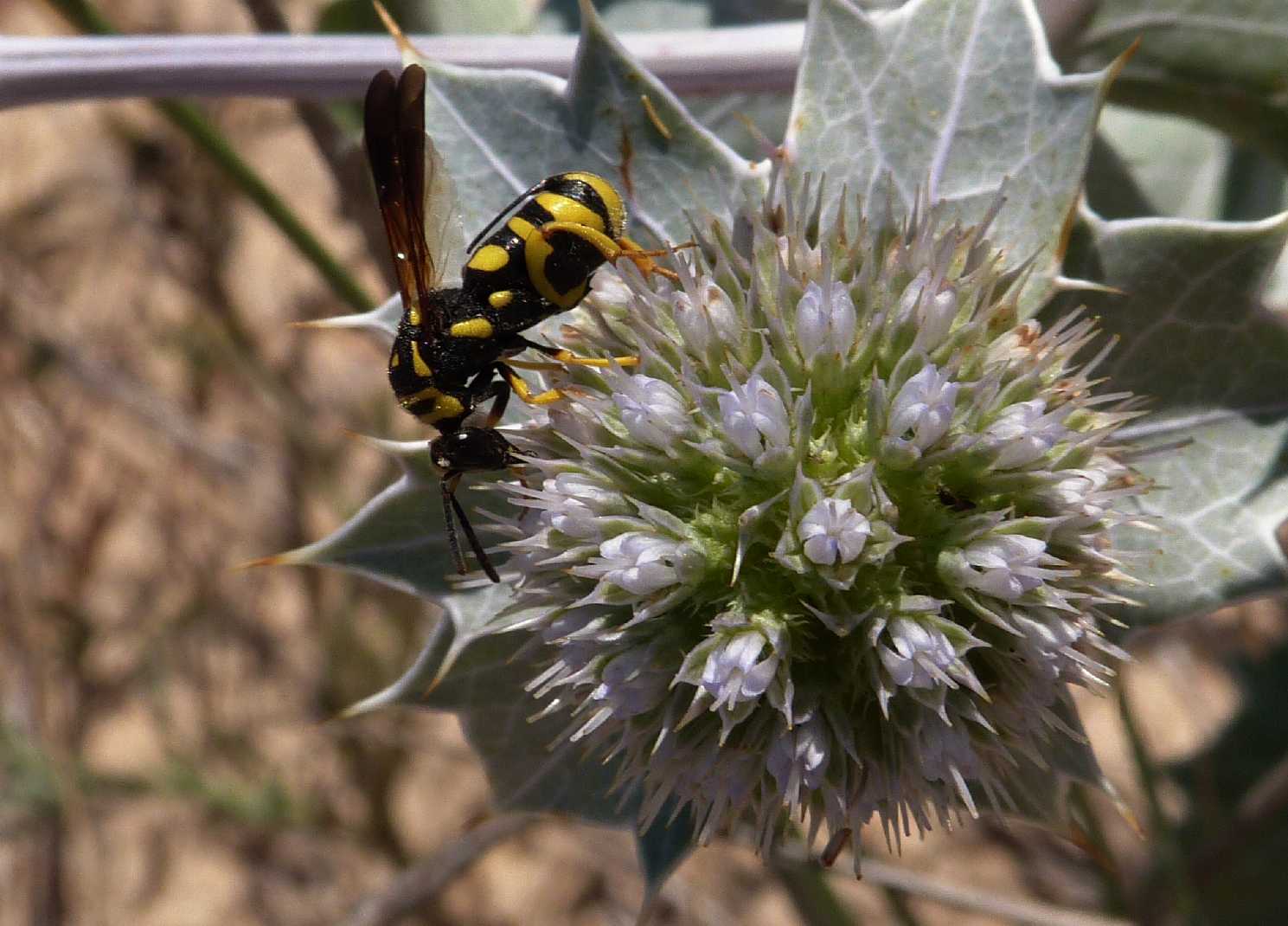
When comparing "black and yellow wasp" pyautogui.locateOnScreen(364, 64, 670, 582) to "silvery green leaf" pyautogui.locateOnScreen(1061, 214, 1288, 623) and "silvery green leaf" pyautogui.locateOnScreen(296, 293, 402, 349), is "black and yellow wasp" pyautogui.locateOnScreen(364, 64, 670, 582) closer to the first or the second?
"silvery green leaf" pyautogui.locateOnScreen(296, 293, 402, 349)

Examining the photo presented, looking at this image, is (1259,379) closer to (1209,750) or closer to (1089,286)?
(1089,286)

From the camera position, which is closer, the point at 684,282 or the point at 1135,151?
the point at 684,282

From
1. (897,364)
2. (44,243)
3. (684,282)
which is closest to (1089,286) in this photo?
(897,364)

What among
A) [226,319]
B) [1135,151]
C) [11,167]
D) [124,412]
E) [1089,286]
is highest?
[1089,286]

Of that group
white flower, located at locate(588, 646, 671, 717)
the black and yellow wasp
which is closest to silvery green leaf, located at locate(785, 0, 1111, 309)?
the black and yellow wasp

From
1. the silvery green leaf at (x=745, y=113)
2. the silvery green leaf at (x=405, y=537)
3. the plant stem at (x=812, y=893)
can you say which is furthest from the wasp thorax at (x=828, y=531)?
the plant stem at (x=812, y=893)

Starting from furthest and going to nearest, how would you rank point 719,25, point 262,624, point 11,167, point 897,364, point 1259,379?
point 11,167 < point 262,624 < point 719,25 < point 1259,379 < point 897,364

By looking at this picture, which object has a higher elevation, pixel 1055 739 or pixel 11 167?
pixel 1055 739

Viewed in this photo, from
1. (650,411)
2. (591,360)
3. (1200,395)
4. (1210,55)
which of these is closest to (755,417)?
(650,411)
